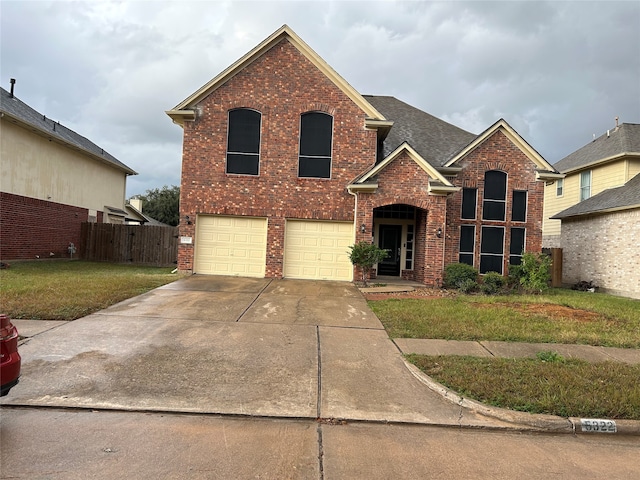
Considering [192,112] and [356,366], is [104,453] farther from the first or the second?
[192,112]

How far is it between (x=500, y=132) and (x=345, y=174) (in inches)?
234

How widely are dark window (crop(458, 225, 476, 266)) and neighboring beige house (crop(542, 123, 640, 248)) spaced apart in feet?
16.4

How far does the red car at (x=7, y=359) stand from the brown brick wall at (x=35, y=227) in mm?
15014

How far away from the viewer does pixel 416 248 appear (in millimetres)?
15531

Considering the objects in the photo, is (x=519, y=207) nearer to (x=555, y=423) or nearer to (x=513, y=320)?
(x=513, y=320)

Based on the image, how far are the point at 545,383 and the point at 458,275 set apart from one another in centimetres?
859

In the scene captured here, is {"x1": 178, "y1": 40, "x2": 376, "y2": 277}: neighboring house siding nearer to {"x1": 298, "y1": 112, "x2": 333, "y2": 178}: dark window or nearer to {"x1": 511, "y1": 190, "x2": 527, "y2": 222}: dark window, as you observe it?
{"x1": 298, "y1": 112, "x2": 333, "y2": 178}: dark window

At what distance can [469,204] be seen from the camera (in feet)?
49.3

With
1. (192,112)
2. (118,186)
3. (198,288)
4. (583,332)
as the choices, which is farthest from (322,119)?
(118,186)

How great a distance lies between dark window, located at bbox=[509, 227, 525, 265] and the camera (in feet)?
49.7

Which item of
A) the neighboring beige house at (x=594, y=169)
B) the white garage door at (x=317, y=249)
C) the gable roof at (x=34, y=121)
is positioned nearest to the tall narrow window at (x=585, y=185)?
the neighboring beige house at (x=594, y=169)

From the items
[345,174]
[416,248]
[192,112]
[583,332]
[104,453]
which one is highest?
[192,112]

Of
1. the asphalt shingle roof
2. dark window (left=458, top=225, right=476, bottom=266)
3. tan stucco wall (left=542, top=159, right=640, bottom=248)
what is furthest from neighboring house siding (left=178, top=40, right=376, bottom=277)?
tan stucco wall (left=542, top=159, right=640, bottom=248)

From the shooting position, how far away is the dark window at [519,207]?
49.5ft
